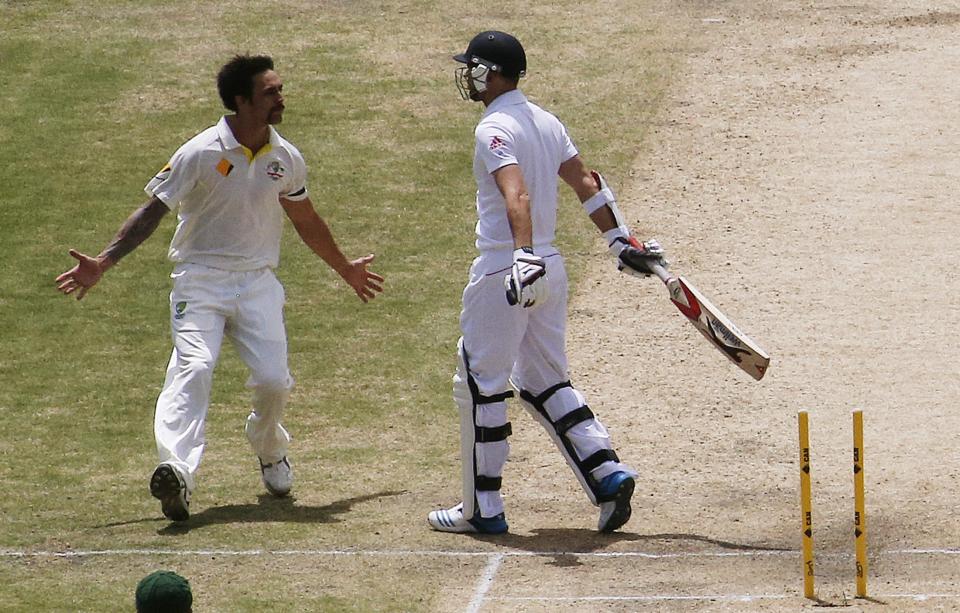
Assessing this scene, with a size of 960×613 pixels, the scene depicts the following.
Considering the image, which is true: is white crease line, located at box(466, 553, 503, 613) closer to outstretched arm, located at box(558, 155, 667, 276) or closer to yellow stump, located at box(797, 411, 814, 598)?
yellow stump, located at box(797, 411, 814, 598)

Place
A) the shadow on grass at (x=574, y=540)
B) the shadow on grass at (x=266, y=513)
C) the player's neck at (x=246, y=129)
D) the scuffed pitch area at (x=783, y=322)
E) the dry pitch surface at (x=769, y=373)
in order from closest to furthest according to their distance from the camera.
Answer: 1. the dry pitch surface at (x=769, y=373)
2. the scuffed pitch area at (x=783, y=322)
3. the shadow on grass at (x=574, y=540)
4. the shadow on grass at (x=266, y=513)
5. the player's neck at (x=246, y=129)

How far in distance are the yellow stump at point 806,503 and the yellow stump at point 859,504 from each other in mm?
188

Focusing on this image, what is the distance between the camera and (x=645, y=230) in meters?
14.4

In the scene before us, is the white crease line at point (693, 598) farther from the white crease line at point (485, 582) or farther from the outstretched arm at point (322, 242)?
the outstretched arm at point (322, 242)

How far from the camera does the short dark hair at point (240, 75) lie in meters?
9.12

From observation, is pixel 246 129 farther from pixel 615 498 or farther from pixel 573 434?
pixel 615 498

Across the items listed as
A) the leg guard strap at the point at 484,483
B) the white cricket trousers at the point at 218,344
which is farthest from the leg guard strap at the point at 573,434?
the white cricket trousers at the point at 218,344

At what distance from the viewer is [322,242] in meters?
9.77

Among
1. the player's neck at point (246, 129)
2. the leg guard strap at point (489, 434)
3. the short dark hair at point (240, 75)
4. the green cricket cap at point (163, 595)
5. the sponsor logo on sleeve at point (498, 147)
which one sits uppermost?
the short dark hair at point (240, 75)

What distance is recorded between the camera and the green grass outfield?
872 centimetres

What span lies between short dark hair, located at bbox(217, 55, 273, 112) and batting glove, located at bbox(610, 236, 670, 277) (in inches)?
78.7

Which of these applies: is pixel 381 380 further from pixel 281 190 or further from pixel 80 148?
pixel 80 148

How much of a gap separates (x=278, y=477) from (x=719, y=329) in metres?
2.55

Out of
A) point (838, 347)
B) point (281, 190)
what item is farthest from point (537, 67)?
point (281, 190)
